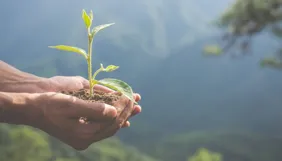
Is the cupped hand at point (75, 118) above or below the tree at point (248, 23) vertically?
below

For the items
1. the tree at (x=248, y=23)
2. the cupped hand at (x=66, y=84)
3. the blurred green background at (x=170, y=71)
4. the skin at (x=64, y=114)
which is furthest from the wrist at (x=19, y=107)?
the blurred green background at (x=170, y=71)

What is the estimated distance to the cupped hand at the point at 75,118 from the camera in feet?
1.71

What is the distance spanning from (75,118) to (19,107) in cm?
7

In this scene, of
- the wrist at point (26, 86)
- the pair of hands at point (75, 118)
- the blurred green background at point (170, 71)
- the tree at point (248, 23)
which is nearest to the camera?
the pair of hands at point (75, 118)

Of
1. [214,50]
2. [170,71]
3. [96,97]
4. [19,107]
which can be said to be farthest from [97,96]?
[170,71]

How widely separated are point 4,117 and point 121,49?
246cm

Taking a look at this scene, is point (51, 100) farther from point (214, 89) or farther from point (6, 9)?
point (214, 89)

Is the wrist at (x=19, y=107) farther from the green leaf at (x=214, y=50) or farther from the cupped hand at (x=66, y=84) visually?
the green leaf at (x=214, y=50)

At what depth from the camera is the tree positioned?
7.07 ft

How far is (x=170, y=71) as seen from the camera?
349 centimetres

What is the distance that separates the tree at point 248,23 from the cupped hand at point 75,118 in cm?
171

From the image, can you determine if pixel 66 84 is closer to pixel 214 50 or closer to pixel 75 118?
pixel 75 118

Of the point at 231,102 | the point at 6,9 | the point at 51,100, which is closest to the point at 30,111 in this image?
the point at 51,100

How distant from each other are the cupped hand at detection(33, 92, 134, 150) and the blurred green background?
1946mm
